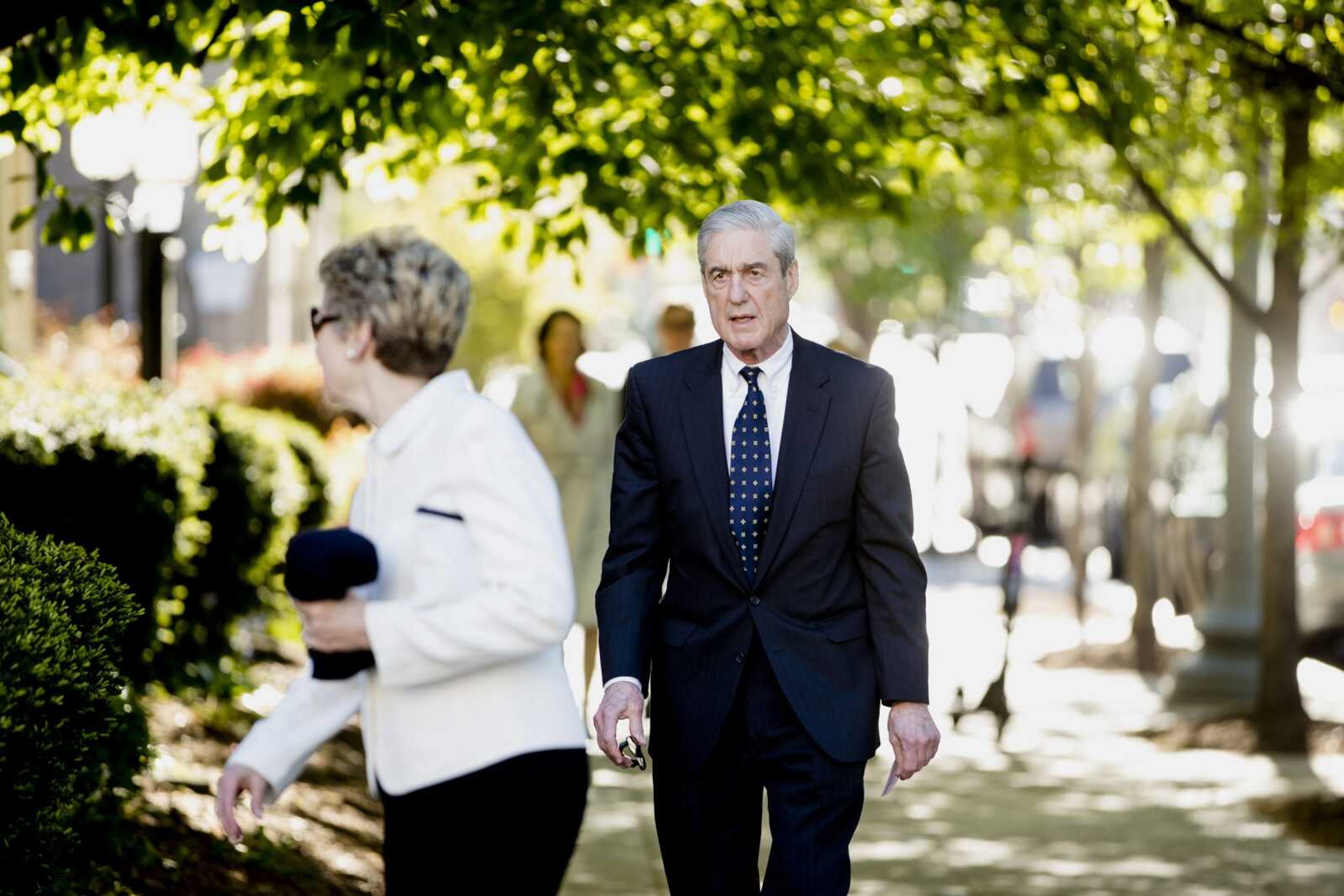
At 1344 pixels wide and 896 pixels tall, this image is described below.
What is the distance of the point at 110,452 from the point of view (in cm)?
745

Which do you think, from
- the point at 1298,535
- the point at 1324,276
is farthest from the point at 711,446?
the point at 1298,535

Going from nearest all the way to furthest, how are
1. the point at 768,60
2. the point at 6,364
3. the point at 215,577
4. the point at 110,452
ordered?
the point at 110,452
the point at 768,60
the point at 215,577
the point at 6,364

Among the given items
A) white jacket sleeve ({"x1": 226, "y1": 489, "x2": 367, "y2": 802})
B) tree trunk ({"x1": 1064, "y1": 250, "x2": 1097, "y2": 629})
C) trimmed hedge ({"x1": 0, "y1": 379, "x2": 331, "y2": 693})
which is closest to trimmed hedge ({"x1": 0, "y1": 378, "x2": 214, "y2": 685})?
trimmed hedge ({"x1": 0, "y1": 379, "x2": 331, "y2": 693})

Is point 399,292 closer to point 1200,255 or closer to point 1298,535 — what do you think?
point 1200,255

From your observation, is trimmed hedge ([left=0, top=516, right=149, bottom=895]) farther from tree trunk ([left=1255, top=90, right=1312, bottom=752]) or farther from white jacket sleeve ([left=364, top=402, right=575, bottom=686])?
tree trunk ([left=1255, top=90, right=1312, bottom=752])

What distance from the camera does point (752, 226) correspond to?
451cm

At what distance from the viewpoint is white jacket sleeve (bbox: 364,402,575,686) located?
→ 3.46 meters

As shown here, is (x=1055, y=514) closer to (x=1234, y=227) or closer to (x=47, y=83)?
(x=1234, y=227)

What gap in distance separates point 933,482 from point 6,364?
76.9 feet

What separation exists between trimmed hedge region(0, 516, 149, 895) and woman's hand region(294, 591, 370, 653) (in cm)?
80

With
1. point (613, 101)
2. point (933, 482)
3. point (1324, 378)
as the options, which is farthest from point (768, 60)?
point (933, 482)

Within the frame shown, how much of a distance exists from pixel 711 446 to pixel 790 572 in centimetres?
31

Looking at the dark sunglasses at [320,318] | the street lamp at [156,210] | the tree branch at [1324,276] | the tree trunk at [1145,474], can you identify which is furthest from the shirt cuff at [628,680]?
the tree trunk at [1145,474]

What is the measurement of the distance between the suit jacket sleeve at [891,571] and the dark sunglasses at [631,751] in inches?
20.4
